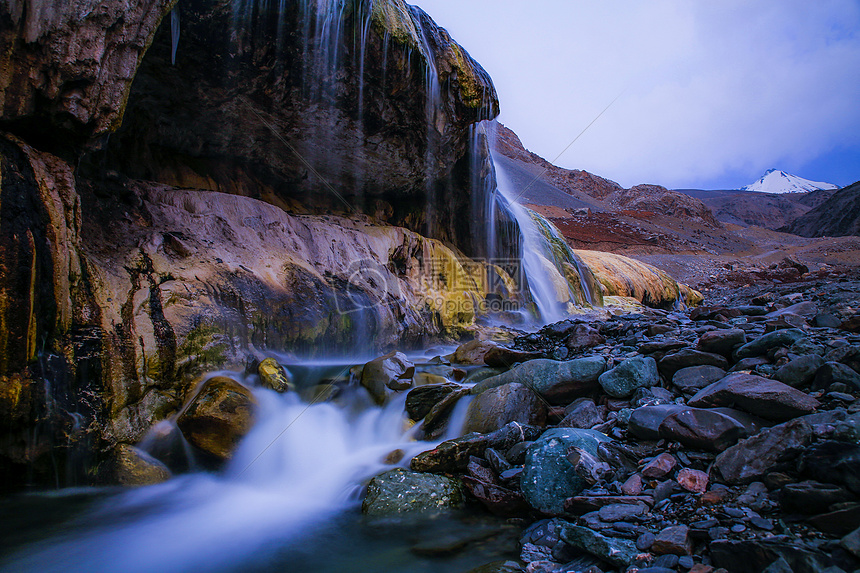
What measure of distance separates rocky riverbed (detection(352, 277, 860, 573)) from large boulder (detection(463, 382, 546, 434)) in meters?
0.01

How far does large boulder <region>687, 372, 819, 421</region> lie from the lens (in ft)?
8.25

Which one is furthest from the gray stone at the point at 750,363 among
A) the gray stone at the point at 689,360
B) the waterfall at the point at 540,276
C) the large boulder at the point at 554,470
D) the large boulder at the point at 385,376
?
the waterfall at the point at 540,276

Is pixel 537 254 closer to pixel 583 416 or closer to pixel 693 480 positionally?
pixel 583 416

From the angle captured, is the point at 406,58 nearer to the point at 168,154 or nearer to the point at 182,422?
the point at 168,154

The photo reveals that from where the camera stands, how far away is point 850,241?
105 feet

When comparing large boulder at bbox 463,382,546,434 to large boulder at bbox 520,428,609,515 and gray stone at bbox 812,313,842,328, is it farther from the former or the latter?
gray stone at bbox 812,313,842,328

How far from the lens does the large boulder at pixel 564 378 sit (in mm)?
3864

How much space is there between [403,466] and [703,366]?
2.71m

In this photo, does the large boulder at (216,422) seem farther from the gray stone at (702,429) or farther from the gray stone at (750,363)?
the gray stone at (750,363)

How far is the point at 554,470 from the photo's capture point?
2.80 m

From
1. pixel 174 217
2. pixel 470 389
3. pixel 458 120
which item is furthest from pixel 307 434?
pixel 458 120

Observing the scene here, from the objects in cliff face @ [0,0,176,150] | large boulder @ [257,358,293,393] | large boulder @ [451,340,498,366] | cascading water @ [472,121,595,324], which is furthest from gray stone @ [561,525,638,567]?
cascading water @ [472,121,595,324]

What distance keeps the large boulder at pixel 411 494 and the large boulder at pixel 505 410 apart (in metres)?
0.69

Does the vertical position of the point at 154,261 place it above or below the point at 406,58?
below
